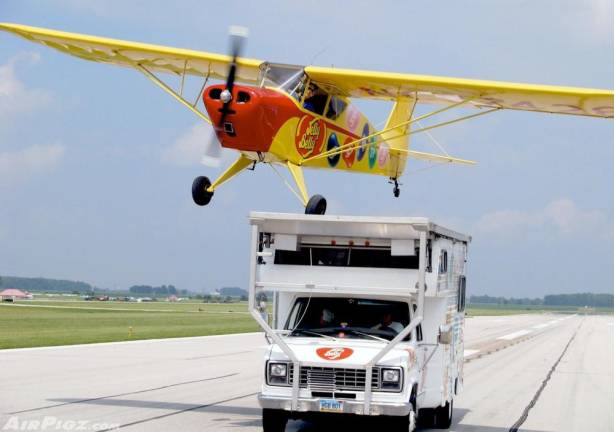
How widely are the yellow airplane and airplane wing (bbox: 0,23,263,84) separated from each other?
0.02 metres

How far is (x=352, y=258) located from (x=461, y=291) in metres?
3.27

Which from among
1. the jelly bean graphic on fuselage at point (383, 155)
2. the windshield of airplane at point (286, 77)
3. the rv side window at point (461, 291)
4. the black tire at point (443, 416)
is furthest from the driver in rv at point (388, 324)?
the jelly bean graphic on fuselage at point (383, 155)

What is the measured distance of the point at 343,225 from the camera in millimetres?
11680

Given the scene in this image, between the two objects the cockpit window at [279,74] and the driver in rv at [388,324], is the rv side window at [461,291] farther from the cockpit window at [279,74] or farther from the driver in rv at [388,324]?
the cockpit window at [279,74]

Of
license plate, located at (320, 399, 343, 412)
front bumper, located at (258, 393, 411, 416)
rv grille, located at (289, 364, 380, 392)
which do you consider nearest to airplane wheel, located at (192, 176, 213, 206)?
front bumper, located at (258, 393, 411, 416)

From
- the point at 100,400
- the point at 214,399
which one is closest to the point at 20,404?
the point at 100,400

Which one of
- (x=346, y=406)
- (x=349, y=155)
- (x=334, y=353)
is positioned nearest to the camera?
(x=346, y=406)

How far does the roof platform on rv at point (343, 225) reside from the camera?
11.4 meters

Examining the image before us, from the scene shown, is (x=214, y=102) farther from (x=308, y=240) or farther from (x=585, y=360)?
(x=585, y=360)

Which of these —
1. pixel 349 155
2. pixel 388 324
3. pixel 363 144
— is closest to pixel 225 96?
pixel 349 155

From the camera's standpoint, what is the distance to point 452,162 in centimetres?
2916

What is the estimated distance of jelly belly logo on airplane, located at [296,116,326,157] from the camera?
21.4 m

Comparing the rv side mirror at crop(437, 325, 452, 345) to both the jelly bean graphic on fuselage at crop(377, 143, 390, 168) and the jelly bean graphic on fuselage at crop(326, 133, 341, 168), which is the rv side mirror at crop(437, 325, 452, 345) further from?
the jelly bean graphic on fuselage at crop(377, 143, 390, 168)

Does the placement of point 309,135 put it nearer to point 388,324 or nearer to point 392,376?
point 388,324
